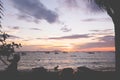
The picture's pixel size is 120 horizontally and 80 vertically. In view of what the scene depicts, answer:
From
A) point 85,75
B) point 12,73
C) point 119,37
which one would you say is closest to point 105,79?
point 85,75

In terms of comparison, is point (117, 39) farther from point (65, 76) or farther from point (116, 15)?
point (65, 76)

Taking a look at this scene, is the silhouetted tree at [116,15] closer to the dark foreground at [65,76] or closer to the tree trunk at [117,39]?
the tree trunk at [117,39]

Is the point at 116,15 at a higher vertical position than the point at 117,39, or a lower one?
higher

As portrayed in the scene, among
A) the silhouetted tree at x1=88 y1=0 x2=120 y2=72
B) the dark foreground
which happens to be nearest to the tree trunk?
the silhouetted tree at x1=88 y1=0 x2=120 y2=72

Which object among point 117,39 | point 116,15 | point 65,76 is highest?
point 116,15

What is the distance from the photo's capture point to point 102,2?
26.7ft

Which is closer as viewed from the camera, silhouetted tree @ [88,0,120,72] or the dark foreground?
silhouetted tree @ [88,0,120,72]

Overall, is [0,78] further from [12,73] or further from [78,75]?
[78,75]

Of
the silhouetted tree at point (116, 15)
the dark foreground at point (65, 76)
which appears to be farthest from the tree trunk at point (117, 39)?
the dark foreground at point (65, 76)

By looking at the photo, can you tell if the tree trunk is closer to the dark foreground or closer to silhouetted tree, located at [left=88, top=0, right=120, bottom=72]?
silhouetted tree, located at [left=88, top=0, right=120, bottom=72]

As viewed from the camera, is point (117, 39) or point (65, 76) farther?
point (65, 76)

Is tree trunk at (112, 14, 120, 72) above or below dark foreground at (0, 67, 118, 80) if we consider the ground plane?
above

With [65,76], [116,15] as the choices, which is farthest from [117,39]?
[65,76]

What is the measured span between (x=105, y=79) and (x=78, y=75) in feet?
5.35
